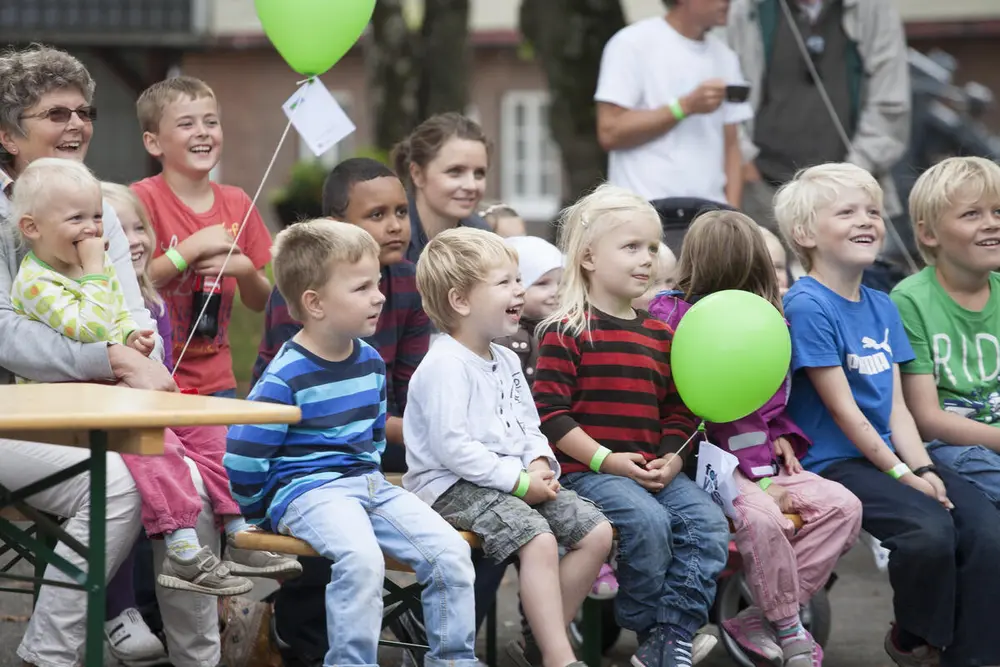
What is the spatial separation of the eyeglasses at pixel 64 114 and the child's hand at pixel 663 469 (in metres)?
2.13

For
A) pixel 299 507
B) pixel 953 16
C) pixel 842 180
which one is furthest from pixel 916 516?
pixel 953 16

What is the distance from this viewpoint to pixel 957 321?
5.04 metres

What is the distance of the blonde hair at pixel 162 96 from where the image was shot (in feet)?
17.0

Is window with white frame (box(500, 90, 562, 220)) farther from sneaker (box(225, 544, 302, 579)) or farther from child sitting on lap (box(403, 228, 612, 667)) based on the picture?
sneaker (box(225, 544, 302, 579))

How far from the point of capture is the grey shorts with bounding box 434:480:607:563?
13.5 ft

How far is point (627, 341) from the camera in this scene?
177 inches

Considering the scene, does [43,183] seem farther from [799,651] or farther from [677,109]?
[677,109]

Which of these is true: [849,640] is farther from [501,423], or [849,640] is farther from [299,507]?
[299,507]

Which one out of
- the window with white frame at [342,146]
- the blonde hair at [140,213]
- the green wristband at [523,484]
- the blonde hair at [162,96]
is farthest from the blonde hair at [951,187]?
the window with white frame at [342,146]

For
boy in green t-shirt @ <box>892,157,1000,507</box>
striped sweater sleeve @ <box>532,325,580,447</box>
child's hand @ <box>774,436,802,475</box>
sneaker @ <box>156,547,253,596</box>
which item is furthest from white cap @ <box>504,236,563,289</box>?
sneaker @ <box>156,547,253,596</box>

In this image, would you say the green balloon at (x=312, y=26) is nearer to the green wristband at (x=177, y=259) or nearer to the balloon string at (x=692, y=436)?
the green wristband at (x=177, y=259)

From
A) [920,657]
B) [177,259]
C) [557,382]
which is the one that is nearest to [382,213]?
[177,259]

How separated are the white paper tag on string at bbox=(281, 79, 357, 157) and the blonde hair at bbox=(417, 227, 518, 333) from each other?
3.02ft

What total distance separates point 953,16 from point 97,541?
68.8ft
